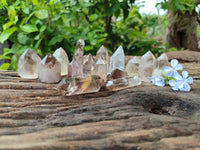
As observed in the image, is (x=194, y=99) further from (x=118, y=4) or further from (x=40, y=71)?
(x=118, y=4)

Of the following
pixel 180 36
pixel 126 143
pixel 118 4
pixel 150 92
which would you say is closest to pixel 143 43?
pixel 118 4

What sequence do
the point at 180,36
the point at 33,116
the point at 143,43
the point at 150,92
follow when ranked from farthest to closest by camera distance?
the point at 180,36 → the point at 143,43 → the point at 150,92 → the point at 33,116

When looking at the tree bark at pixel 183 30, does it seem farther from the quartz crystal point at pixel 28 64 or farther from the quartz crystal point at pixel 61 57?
the quartz crystal point at pixel 28 64

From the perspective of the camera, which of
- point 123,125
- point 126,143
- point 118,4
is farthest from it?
point 118,4

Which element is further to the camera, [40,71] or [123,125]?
[40,71]

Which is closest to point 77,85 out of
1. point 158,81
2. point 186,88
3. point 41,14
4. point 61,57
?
point 61,57

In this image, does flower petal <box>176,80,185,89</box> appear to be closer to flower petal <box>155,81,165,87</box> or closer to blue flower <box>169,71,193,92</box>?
blue flower <box>169,71,193,92</box>
